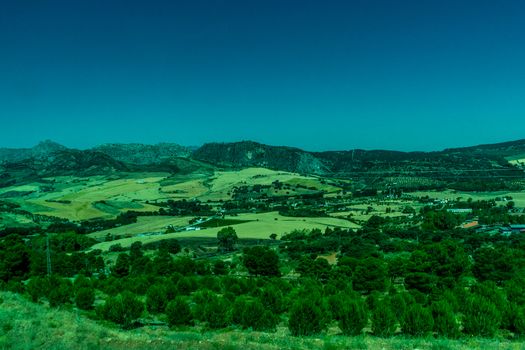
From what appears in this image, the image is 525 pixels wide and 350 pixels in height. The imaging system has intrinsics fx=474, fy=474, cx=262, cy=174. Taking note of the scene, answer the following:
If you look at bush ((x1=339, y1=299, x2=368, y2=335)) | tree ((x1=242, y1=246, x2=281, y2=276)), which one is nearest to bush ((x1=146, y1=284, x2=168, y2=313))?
bush ((x1=339, y1=299, x2=368, y2=335))

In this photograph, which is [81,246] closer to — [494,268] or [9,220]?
[9,220]

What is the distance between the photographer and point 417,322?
28219 millimetres

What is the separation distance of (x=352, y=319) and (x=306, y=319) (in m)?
2.94

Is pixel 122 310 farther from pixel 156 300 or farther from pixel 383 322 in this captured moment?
pixel 383 322

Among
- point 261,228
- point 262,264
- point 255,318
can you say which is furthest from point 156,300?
point 261,228

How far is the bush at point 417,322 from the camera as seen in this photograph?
28.1 meters

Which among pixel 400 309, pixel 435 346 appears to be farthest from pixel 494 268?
pixel 435 346

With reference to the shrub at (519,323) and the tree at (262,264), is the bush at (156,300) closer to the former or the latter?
the tree at (262,264)

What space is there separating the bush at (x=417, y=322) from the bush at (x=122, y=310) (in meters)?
17.5

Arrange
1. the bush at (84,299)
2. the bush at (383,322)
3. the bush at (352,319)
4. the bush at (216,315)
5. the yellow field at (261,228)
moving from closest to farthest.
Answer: the bush at (383,322), the bush at (352,319), the bush at (216,315), the bush at (84,299), the yellow field at (261,228)

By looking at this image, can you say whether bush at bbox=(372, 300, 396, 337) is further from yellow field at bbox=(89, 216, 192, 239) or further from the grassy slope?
yellow field at bbox=(89, 216, 192, 239)

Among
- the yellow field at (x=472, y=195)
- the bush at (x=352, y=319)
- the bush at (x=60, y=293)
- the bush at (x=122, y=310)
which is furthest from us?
the yellow field at (x=472, y=195)

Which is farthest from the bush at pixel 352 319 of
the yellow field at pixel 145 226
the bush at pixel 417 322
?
the yellow field at pixel 145 226

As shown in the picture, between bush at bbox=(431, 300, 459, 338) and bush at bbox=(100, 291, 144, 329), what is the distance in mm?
19338
